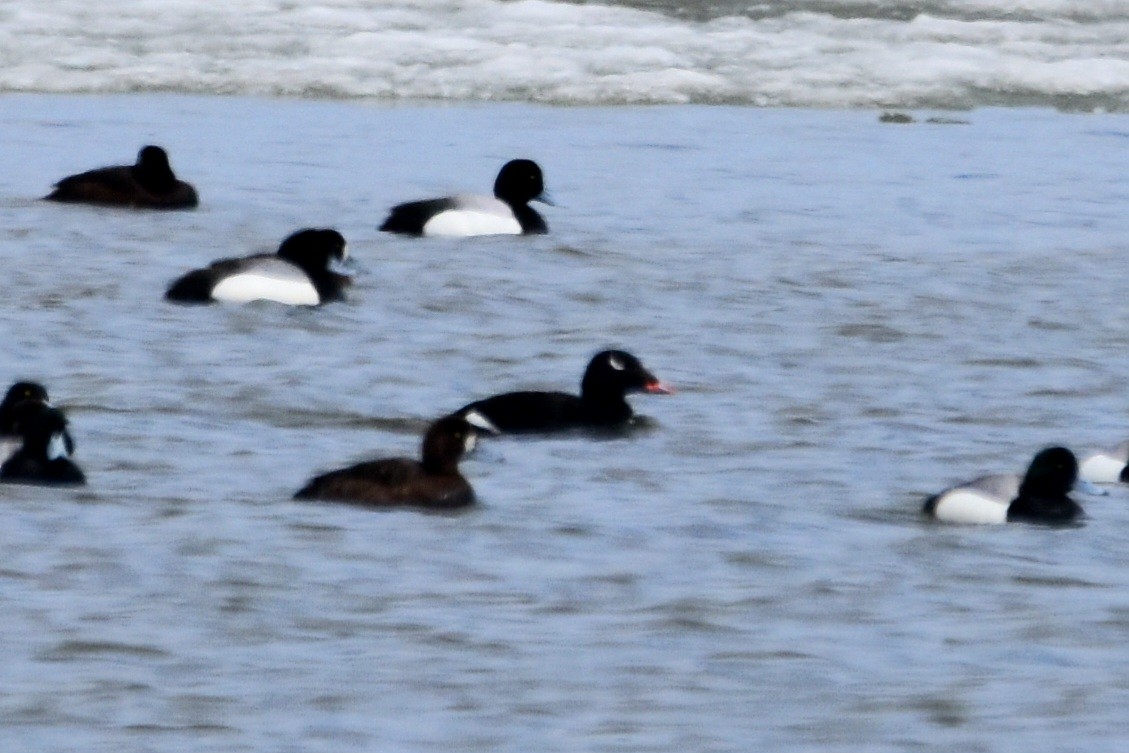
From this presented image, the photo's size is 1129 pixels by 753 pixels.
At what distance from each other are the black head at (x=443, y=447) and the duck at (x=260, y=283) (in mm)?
4119

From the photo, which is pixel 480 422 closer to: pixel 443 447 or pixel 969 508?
pixel 443 447

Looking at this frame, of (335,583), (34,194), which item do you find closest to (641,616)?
(335,583)

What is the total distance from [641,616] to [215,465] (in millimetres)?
2236

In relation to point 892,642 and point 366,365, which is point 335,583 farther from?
point 366,365

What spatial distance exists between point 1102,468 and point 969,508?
3.33ft

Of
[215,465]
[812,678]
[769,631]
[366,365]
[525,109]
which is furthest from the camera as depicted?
[525,109]

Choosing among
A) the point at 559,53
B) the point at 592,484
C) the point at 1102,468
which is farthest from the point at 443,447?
the point at 559,53

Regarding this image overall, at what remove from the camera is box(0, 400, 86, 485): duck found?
7703 mm

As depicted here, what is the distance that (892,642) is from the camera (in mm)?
6227

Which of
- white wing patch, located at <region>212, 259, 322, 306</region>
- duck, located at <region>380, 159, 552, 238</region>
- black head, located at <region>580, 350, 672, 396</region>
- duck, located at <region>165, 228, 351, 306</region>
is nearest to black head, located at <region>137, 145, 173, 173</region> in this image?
duck, located at <region>380, 159, 552, 238</region>

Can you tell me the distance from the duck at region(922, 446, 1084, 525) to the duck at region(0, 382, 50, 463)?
2.82m

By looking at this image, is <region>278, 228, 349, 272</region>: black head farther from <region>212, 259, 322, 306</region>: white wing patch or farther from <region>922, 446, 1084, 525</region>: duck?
<region>922, 446, 1084, 525</region>: duck

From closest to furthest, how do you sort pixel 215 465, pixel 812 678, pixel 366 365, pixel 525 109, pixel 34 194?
1. pixel 812 678
2. pixel 215 465
3. pixel 366 365
4. pixel 34 194
5. pixel 525 109

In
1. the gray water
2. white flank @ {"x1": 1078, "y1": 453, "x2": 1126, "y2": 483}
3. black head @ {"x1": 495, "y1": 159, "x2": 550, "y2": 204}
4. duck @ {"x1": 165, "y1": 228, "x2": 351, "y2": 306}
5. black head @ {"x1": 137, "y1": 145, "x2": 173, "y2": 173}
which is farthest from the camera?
black head @ {"x1": 495, "y1": 159, "x2": 550, "y2": 204}
